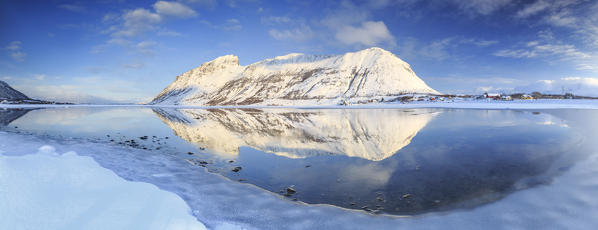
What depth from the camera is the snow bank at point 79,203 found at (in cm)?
418

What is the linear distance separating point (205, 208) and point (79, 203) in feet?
7.29

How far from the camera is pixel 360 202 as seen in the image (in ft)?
20.4

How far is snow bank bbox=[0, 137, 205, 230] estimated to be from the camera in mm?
4180

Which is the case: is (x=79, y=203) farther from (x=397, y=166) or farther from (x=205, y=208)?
(x=397, y=166)

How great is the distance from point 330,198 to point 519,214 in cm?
385

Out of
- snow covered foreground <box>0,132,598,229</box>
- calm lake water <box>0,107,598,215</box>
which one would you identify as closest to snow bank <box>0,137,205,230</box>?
snow covered foreground <box>0,132,598,229</box>

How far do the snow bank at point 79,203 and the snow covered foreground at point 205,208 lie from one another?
0.5 inches

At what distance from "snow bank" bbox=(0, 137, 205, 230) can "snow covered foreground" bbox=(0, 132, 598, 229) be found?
12 millimetres

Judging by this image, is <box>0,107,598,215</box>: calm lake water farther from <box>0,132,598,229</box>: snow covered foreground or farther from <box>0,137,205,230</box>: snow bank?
<box>0,137,205,230</box>: snow bank

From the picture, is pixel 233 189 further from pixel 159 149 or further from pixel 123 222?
pixel 159 149

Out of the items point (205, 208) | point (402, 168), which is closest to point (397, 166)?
point (402, 168)

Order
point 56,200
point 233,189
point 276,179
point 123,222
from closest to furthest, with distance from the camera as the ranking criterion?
point 123,222
point 56,200
point 233,189
point 276,179

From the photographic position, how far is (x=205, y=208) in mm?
5684

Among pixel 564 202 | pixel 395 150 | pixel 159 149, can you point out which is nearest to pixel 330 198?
pixel 564 202
